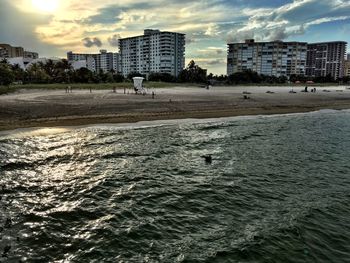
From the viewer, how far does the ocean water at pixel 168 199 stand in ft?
31.0

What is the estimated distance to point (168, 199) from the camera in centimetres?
1334

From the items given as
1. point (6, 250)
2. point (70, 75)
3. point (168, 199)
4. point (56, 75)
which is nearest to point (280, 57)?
point (70, 75)

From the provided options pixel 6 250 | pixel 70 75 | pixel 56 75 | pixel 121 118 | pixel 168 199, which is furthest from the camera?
pixel 56 75

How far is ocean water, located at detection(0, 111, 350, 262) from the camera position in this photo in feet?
31.0

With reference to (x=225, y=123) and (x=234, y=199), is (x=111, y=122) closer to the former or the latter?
(x=225, y=123)

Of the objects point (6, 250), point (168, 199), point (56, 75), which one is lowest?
point (168, 199)

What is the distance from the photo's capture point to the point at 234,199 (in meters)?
13.3

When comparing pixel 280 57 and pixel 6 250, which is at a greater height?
pixel 280 57

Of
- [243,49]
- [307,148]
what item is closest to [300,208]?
[307,148]

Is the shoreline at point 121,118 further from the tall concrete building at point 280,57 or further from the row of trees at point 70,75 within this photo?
the tall concrete building at point 280,57

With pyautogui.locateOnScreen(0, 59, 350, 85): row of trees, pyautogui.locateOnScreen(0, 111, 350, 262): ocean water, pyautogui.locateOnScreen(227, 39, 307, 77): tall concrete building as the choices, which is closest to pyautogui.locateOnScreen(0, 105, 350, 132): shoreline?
pyautogui.locateOnScreen(0, 111, 350, 262): ocean water

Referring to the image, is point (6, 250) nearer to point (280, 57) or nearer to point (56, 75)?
point (56, 75)

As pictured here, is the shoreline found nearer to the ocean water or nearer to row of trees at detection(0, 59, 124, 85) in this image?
the ocean water

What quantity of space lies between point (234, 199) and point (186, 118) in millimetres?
21559
